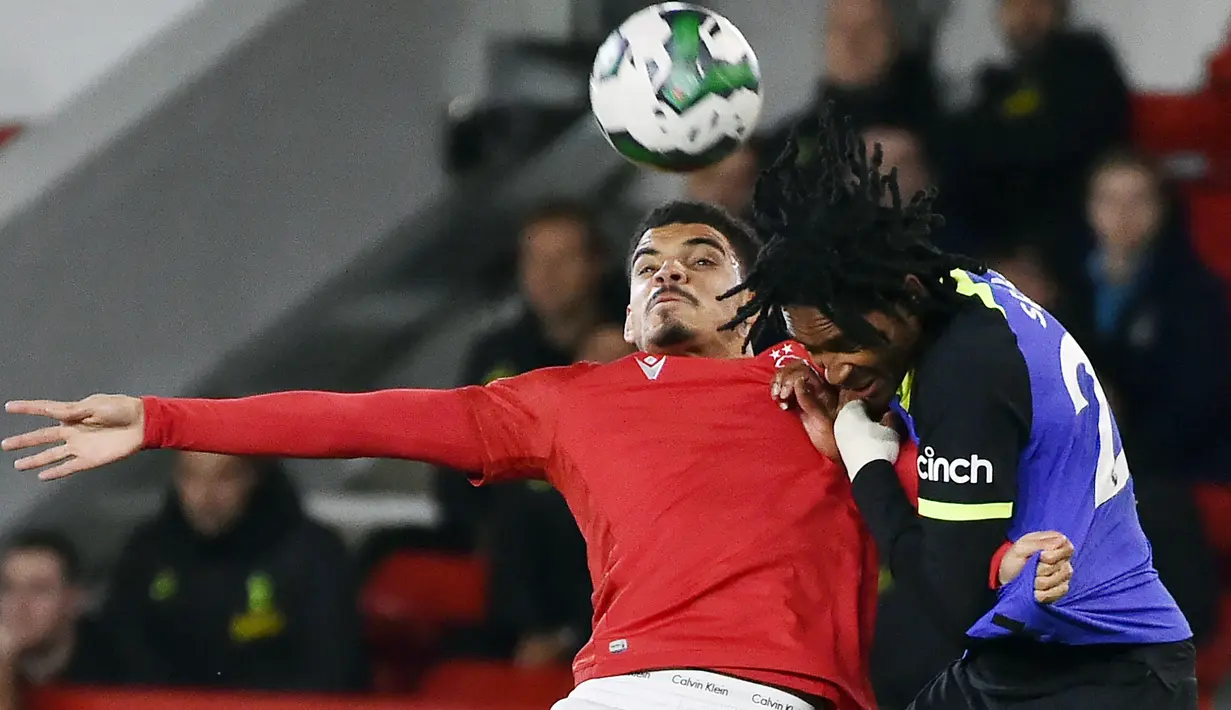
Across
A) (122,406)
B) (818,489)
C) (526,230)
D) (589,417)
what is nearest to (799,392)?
(818,489)

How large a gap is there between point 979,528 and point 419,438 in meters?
1.05

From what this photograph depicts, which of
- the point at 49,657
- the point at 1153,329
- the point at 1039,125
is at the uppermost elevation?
the point at 1039,125

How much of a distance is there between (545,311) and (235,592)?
4.14 feet

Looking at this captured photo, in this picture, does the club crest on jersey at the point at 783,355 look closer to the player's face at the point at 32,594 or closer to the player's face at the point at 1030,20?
the player's face at the point at 1030,20

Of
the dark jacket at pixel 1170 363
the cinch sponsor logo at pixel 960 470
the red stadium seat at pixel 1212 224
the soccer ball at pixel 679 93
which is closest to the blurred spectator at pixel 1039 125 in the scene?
the dark jacket at pixel 1170 363

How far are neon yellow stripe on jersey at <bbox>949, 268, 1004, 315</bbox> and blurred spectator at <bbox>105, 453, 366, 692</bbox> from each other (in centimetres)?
298

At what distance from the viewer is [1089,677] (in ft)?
10.0

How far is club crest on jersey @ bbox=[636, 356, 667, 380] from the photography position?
351 centimetres

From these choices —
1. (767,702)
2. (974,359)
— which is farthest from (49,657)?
(974,359)

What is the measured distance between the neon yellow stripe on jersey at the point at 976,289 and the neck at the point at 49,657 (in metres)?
3.67

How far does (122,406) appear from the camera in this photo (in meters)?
3.20

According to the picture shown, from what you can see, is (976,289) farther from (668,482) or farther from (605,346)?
(605,346)

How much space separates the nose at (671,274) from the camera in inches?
142

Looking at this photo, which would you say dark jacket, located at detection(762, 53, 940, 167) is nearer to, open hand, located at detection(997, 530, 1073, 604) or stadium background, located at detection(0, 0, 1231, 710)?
stadium background, located at detection(0, 0, 1231, 710)
